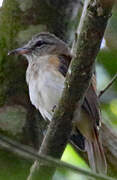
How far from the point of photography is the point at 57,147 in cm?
336

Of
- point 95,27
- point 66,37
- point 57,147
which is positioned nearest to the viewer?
point 95,27

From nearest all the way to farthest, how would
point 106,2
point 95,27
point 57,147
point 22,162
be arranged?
point 106,2 → point 95,27 → point 57,147 → point 22,162

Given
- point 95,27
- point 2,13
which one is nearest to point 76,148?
point 2,13

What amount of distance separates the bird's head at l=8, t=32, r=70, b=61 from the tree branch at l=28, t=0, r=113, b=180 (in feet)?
4.71

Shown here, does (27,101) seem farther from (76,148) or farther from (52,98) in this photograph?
(76,148)

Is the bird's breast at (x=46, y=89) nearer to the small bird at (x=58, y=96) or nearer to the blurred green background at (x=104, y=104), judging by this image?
the small bird at (x=58, y=96)

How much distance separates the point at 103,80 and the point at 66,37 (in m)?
0.61

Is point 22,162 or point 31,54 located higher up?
point 31,54

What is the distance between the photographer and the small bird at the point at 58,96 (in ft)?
13.8

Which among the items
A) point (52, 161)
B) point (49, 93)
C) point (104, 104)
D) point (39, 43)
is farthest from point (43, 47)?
point (52, 161)

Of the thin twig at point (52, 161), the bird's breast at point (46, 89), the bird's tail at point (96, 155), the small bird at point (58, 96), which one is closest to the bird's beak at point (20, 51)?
the small bird at point (58, 96)

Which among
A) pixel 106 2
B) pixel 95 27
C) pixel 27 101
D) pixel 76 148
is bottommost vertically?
pixel 76 148

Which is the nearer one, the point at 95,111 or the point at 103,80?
the point at 95,111

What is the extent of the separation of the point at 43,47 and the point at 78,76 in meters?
2.35
